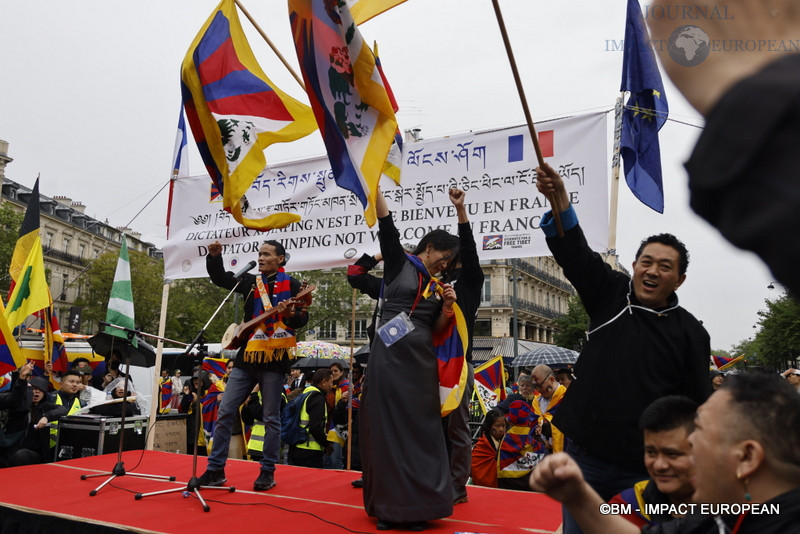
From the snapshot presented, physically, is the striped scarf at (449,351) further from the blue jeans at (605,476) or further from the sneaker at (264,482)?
the sneaker at (264,482)

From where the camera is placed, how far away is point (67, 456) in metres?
6.70

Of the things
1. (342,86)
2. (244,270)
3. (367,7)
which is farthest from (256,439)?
(367,7)

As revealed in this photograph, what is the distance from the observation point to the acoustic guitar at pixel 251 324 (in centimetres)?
475

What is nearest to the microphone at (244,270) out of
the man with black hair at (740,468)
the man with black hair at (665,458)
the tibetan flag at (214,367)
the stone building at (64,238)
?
the man with black hair at (665,458)

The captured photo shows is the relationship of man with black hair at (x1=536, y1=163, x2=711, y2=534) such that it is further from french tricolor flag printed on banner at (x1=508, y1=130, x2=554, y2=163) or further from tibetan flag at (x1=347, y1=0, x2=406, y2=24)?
french tricolor flag printed on banner at (x1=508, y1=130, x2=554, y2=163)

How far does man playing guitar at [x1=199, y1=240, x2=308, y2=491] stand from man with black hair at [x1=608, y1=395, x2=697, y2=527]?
118 inches

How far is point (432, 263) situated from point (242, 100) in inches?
98.4

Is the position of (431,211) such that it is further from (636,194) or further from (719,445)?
(719,445)

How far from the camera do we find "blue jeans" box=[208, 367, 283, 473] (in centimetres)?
477

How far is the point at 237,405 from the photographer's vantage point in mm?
4875

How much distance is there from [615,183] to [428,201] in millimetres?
1978

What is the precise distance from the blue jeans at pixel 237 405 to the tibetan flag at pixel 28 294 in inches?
161

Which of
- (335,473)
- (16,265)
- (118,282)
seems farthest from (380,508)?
(16,265)

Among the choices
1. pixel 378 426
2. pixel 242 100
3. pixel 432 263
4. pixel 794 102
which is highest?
pixel 242 100
